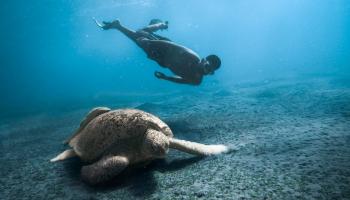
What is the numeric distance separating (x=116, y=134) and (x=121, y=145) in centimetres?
21

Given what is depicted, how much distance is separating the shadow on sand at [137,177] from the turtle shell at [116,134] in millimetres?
360

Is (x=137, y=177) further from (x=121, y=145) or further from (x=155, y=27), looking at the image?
(x=155, y=27)

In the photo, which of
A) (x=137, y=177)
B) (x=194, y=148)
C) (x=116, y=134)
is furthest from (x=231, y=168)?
(x=116, y=134)

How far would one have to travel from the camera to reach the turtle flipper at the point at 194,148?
461cm

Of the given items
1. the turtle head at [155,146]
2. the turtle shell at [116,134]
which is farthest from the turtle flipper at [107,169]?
the turtle head at [155,146]

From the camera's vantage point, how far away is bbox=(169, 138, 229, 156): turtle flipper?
461 cm

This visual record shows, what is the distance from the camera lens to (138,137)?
4.38 metres

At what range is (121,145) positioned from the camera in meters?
4.31

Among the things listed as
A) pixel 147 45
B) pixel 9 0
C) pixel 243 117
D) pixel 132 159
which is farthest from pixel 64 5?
pixel 132 159

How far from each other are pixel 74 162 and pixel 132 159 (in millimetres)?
1655

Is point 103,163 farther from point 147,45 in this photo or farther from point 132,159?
point 147,45

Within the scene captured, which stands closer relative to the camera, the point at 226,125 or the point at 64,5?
the point at 226,125

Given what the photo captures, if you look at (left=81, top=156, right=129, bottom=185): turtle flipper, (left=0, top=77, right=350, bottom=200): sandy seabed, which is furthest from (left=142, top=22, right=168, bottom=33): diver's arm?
(left=81, top=156, right=129, bottom=185): turtle flipper

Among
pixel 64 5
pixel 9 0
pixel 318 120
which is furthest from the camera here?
pixel 64 5
